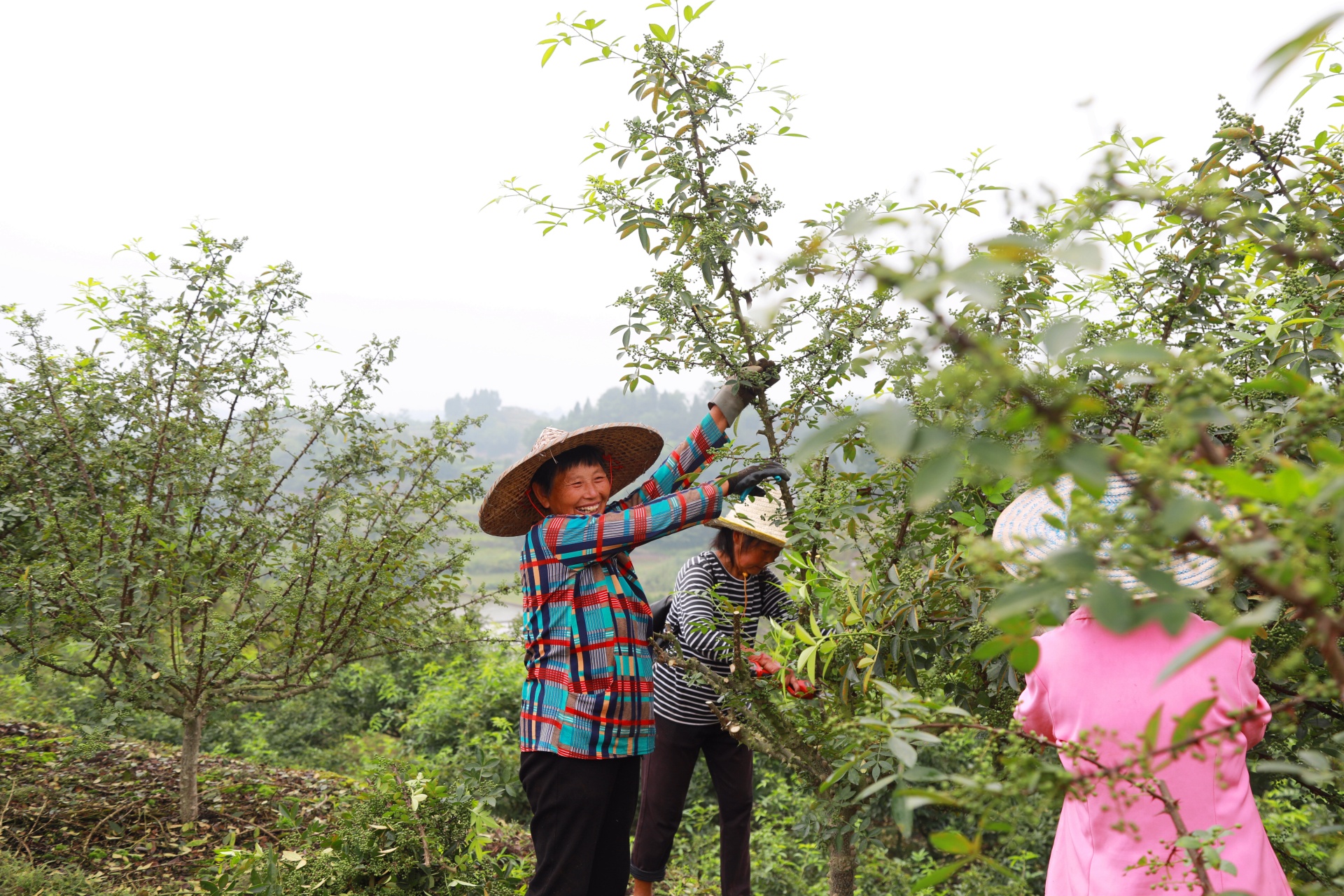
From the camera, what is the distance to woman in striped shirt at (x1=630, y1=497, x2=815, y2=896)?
3.11m

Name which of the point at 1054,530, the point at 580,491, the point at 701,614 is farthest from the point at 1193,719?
the point at 701,614

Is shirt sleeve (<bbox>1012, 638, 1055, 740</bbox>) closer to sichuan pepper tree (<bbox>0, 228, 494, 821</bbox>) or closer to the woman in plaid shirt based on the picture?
the woman in plaid shirt

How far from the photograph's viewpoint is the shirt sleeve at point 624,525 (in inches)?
→ 95.2

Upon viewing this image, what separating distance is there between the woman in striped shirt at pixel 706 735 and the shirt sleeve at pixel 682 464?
30 centimetres

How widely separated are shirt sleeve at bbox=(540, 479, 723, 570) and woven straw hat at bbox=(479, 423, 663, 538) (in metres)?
0.26

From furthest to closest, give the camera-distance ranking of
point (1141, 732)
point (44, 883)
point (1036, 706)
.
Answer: point (44, 883) < point (1036, 706) < point (1141, 732)

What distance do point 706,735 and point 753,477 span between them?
1.38m

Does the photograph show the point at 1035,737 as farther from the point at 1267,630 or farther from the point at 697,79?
the point at 697,79

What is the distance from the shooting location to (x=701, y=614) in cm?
295

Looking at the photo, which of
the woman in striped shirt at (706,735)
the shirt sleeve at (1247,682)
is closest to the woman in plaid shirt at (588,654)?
the woman in striped shirt at (706,735)

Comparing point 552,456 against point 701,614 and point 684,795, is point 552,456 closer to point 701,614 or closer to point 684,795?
point 701,614

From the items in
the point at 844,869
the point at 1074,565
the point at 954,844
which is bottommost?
the point at 844,869

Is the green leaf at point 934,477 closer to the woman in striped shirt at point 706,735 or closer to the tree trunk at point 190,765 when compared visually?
the woman in striped shirt at point 706,735

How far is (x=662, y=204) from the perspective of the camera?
8.30 ft
